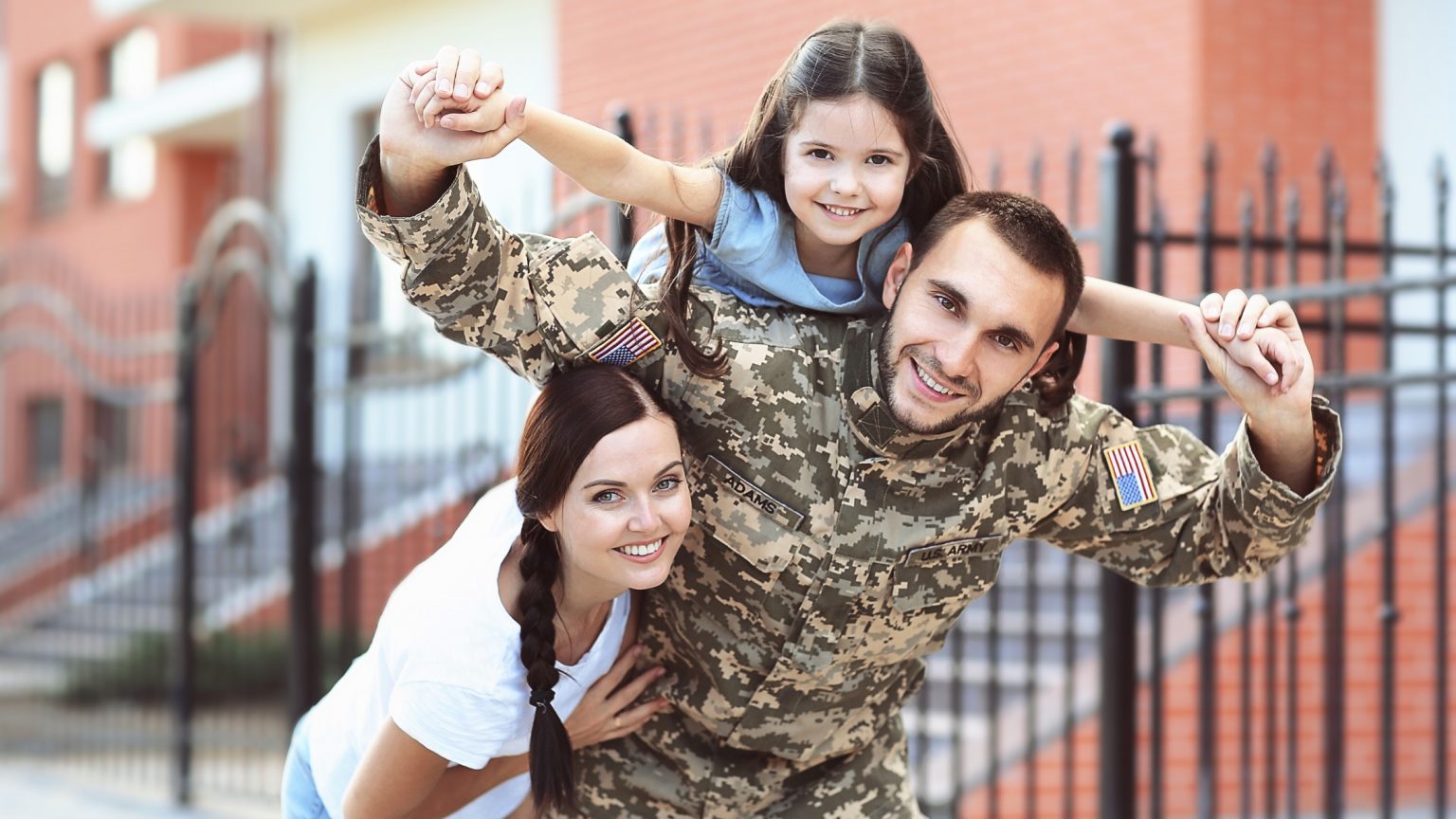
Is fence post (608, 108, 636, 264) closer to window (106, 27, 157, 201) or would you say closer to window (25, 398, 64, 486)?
window (106, 27, 157, 201)

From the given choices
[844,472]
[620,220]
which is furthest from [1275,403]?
[620,220]

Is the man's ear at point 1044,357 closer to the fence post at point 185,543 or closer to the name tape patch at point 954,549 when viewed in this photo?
the name tape patch at point 954,549

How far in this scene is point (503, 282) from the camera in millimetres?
2445

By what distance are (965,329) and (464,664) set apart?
94 centimetres

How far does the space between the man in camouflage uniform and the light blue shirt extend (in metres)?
0.04

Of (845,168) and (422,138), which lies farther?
(845,168)

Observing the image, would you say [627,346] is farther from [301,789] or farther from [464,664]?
[301,789]

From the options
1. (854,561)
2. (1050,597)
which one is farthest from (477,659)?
(1050,597)

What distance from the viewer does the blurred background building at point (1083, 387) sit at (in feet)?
14.6

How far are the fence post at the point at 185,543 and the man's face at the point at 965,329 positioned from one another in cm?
551

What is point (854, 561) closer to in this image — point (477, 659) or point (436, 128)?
point (477, 659)

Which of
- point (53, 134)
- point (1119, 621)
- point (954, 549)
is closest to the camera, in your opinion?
point (954, 549)

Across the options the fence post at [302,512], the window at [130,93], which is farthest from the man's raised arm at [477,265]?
the window at [130,93]

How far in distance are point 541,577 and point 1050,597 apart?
4532mm
